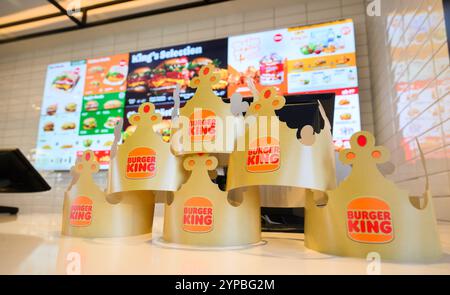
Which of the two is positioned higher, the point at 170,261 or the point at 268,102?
the point at 268,102

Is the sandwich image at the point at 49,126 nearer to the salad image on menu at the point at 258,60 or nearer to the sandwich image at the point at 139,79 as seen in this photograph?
the sandwich image at the point at 139,79

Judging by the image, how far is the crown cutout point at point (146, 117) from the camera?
672mm

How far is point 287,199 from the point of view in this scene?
68 cm

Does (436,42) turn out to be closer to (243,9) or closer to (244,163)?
(244,163)

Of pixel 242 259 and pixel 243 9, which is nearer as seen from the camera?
pixel 242 259

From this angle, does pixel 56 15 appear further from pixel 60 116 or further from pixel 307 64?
pixel 307 64

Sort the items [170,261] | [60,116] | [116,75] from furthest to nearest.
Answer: [60,116] → [116,75] → [170,261]

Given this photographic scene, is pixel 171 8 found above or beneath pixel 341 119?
above

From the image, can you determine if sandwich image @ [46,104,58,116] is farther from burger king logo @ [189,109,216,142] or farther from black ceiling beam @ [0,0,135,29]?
burger king logo @ [189,109,216,142]

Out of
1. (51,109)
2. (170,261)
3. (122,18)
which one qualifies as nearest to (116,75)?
(122,18)

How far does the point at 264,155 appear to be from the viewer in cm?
56

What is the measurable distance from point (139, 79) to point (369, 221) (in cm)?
235
